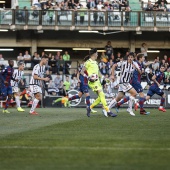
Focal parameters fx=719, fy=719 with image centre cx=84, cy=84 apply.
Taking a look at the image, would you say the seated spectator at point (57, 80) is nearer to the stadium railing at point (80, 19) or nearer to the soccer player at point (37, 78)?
the stadium railing at point (80, 19)

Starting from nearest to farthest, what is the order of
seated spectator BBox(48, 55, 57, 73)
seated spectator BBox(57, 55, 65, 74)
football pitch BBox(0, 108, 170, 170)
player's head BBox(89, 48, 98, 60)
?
football pitch BBox(0, 108, 170, 170), player's head BBox(89, 48, 98, 60), seated spectator BBox(48, 55, 57, 73), seated spectator BBox(57, 55, 65, 74)

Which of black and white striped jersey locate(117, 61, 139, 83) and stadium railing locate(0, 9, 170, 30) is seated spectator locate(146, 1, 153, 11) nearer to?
stadium railing locate(0, 9, 170, 30)

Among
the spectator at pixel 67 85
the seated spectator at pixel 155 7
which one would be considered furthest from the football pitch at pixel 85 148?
the seated spectator at pixel 155 7

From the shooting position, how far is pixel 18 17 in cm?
4638

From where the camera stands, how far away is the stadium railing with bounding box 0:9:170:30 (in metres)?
46.0

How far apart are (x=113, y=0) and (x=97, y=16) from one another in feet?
9.11

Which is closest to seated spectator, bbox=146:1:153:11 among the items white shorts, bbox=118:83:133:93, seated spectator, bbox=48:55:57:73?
seated spectator, bbox=48:55:57:73

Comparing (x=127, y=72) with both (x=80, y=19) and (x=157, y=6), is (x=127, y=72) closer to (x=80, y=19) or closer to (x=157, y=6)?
(x=80, y=19)

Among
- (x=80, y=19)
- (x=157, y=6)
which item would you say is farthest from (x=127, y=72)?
(x=157, y=6)

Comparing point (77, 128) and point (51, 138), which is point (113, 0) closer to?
point (77, 128)

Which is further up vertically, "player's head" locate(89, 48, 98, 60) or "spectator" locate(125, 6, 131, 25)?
"spectator" locate(125, 6, 131, 25)

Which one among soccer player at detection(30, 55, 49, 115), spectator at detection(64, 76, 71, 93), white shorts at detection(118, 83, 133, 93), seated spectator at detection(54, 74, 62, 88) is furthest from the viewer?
seated spectator at detection(54, 74, 62, 88)

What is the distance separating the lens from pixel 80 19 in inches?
1832

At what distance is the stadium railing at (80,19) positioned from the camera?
46.0 metres
